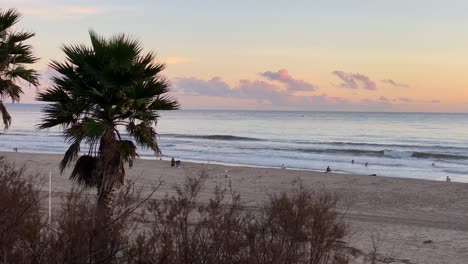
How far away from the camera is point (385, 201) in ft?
62.4

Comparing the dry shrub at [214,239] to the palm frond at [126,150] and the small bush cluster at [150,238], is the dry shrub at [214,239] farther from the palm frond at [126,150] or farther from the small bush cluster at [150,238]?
the palm frond at [126,150]

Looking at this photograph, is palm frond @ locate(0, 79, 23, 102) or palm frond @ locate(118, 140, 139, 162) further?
palm frond @ locate(0, 79, 23, 102)

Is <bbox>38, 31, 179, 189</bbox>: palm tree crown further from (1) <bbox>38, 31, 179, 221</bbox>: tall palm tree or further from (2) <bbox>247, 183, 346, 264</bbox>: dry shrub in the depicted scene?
(2) <bbox>247, 183, 346, 264</bbox>: dry shrub

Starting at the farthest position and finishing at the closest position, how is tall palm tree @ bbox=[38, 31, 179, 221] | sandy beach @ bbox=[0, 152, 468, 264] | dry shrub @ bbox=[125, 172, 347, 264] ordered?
sandy beach @ bbox=[0, 152, 468, 264]
tall palm tree @ bbox=[38, 31, 179, 221]
dry shrub @ bbox=[125, 172, 347, 264]

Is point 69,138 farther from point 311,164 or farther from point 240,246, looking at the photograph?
point 311,164

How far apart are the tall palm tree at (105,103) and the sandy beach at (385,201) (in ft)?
2.29

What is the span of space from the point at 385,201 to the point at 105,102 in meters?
13.2

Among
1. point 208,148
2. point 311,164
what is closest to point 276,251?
point 311,164

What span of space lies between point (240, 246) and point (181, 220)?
21.0 inches

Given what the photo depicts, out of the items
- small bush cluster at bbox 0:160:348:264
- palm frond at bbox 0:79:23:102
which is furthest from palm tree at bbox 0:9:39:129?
small bush cluster at bbox 0:160:348:264

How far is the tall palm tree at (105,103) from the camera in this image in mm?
8211

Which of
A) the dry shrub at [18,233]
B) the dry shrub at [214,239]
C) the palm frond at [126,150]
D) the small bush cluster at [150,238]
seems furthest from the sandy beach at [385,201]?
the dry shrub at [18,233]

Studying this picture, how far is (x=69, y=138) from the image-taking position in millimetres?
8547

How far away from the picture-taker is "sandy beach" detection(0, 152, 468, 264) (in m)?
11.5
